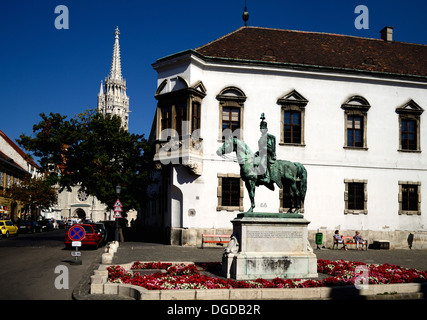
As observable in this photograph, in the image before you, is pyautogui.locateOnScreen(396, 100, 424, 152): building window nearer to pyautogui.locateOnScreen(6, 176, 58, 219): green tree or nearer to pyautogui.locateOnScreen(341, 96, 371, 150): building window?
pyautogui.locateOnScreen(341, 96, 371, 150): building window

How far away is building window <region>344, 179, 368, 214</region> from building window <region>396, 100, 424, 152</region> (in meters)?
4.18

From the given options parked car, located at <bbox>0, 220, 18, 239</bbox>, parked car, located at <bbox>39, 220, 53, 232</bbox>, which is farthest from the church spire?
parked car, located at <bbox>0, 220, 18, 239</bbox>

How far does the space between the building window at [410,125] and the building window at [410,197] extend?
2416 millimetres

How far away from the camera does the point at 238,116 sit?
27719mm

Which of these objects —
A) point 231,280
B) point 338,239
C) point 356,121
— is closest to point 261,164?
point 231,280

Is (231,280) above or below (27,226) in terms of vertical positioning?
above

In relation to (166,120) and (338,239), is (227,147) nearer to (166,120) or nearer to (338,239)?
(166,120)

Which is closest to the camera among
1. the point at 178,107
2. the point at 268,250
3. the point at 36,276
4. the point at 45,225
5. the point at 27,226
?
the point at 268,250

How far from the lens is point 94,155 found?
29422 millimetres

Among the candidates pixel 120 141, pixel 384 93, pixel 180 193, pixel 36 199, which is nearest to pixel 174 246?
pixel 180 193

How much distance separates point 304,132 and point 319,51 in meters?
6.60

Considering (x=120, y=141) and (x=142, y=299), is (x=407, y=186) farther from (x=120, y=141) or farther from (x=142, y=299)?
(x=142, y=299)

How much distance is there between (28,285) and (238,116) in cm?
1805

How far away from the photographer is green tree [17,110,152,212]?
28828 millimetres
